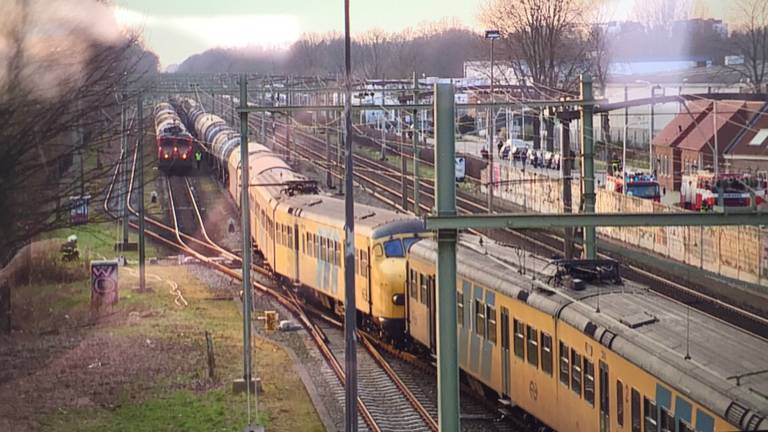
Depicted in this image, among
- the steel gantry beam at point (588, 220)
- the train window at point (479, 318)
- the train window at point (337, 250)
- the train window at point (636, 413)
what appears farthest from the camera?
the train window at point (337, 250)

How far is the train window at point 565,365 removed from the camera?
1232cm

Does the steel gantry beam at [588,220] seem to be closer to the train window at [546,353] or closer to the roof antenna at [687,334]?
the roof antenna at [687,334]

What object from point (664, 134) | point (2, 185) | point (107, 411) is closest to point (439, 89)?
point (107, 411)

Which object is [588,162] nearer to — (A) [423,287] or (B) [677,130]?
(A) [423,287]

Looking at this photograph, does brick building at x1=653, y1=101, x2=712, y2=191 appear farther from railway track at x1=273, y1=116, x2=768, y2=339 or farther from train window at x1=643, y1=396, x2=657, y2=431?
train window at x1=643, y1=396, x2=657, y2=431

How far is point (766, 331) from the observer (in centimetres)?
1959

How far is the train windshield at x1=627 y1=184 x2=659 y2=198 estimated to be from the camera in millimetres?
29742

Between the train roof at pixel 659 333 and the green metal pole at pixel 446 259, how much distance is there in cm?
168

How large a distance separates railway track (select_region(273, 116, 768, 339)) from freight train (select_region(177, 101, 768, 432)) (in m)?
3.80

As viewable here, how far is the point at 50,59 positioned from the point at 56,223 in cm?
397

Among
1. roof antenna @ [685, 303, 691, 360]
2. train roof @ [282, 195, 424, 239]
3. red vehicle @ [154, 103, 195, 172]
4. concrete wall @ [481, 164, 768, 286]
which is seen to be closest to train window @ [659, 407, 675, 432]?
roof antenna @ [685, 303, 691, 360]

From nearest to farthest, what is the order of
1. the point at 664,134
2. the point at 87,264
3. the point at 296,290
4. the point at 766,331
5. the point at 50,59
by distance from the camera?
the point at 50,59
the point at 766,331
the point at 296,290
the point at 87,264
the point at 664,134

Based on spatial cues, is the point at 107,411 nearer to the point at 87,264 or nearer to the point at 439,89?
the point at 439,89

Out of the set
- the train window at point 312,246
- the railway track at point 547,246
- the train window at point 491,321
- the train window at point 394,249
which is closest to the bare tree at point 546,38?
the railway track at point 547,246
